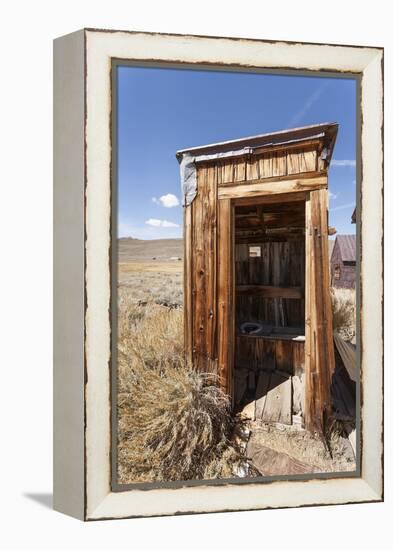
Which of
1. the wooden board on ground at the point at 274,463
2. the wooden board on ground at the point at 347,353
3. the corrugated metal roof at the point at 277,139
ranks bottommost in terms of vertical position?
the wooden board on ground at the point at 274,463

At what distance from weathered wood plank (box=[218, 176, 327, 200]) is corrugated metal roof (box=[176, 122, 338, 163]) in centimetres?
17

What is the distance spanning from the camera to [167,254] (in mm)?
2436

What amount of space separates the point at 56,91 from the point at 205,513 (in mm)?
2607

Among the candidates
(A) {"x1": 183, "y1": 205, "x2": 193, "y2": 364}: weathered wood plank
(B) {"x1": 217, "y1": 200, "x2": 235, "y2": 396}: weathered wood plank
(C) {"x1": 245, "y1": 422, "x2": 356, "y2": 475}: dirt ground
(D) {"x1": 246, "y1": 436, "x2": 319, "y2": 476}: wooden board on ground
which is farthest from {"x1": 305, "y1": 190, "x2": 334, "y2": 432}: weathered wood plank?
(A) {"x1": 183, "y1": 205, "x2": 193, "y2": 364}: weathered wood plank

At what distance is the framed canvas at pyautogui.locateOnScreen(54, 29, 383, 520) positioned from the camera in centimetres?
199

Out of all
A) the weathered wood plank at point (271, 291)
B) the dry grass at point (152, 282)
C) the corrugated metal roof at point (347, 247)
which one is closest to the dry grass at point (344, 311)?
the corrugated metal roof at point (347, 247)

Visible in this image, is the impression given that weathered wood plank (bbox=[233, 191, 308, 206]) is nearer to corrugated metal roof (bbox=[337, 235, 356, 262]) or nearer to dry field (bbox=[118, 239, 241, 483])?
corrugated metal roof (bbox=[337, 235, 356, 262])

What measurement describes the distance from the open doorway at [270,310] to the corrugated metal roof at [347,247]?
2.02 feet

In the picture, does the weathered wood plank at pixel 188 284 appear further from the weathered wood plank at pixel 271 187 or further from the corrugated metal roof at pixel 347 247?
the corrugated metal roof at pixel 347 247

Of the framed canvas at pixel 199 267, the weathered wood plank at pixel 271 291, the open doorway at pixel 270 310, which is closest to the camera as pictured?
the framed canvas at pixel 199 267

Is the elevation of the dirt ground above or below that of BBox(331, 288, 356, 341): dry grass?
below

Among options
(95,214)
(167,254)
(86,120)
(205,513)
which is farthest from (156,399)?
(86,120)

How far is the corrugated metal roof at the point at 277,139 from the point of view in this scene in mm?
2311

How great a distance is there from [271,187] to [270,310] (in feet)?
7.42
